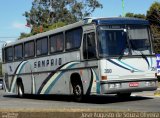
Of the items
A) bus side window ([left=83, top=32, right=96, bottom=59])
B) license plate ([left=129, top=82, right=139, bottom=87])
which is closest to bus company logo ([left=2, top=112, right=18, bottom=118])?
bus side window ([left=83, top=32, right=96, bottom=59])

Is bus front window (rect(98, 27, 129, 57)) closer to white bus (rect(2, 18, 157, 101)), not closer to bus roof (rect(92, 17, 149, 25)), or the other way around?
white bus (rect(2, 18, 157, 101))

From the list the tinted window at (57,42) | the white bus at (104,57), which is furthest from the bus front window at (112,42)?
the tinted window at (57,42)

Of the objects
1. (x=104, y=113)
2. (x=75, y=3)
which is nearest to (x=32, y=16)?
(x=75, y=3)

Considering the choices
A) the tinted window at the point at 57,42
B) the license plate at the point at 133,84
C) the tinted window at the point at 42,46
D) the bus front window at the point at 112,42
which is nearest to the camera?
the bus front window at the point at 112,42

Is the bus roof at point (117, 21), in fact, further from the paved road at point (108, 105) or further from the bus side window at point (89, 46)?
the paved road at point (108, 105)

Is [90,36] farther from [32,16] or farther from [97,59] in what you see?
[32,16]

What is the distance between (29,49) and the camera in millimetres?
24812

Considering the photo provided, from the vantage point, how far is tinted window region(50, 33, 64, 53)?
2091cm

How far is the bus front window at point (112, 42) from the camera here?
1780cm

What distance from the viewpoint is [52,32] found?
22.0 m

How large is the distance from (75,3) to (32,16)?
667 centimetres

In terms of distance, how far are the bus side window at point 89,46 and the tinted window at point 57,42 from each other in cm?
225

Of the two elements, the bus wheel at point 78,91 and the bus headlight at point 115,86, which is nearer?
the bus headlight at point 115,86

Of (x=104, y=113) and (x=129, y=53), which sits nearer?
(x=104, y=113)
